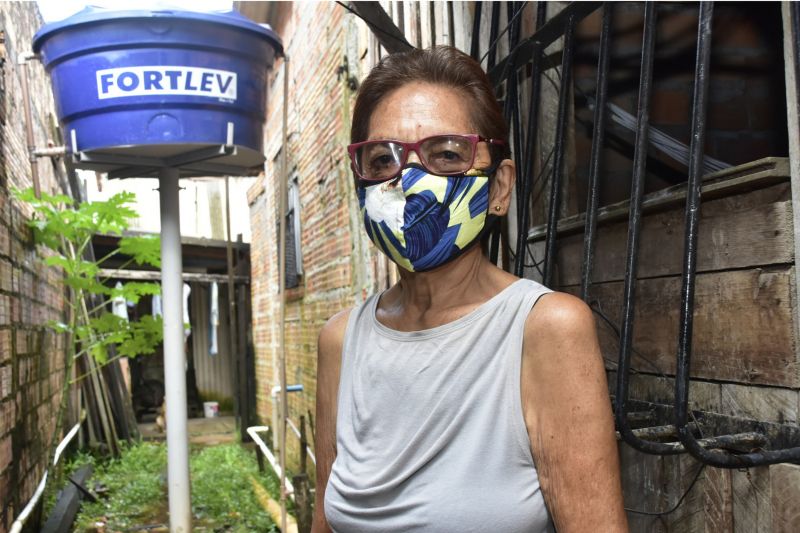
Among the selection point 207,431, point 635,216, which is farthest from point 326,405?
point 207,431

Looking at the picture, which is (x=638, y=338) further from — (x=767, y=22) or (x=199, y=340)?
(x=199, y=340)

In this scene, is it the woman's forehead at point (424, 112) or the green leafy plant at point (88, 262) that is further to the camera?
the green leafy plant at point (88, 262)

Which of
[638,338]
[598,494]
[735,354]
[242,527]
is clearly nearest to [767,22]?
[638,338]

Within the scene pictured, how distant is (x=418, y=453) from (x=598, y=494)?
31 cm

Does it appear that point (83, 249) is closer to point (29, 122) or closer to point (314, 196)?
point (29, 122)

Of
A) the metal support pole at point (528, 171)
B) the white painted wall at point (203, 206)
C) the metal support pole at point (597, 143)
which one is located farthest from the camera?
the white painted wall at point (203, 206)

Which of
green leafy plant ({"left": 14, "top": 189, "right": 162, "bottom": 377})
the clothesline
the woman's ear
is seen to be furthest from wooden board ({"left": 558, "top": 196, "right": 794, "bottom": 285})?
the clothesline

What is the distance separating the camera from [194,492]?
7445 mm

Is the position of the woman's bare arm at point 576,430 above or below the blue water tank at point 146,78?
below

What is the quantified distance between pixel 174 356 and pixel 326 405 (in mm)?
2907

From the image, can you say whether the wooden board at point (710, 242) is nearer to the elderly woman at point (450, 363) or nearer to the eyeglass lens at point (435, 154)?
the elderly woman at point (450, 363)

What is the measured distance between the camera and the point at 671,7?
2.68 metres

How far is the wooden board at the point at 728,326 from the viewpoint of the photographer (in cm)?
154

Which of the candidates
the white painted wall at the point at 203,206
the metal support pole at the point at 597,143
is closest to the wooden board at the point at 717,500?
the metal support pole at the point at 597,143
